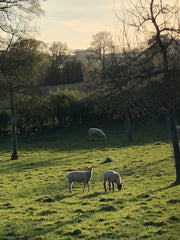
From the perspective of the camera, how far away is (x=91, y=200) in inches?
609

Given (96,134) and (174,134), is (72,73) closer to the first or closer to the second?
(96,134)

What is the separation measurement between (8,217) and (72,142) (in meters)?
30.4

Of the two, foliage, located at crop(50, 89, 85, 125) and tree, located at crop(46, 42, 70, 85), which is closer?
foliage, located at crop(50, 89, 85, 125)

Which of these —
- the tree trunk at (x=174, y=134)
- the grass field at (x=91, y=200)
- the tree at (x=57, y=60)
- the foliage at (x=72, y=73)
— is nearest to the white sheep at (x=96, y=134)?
the grass field at (x=91, y=200)

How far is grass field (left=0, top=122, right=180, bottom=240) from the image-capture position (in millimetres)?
11211

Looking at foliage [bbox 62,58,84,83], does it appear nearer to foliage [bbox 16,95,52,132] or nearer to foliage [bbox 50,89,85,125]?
foliage [bbox 50,89,85,125]

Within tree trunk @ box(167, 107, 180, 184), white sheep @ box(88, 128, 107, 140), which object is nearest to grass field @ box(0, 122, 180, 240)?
tree trunk @ box(167, 107, 180, 184)

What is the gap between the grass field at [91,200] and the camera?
1121cm

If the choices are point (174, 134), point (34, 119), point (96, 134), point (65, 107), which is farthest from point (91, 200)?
point (65, 107)

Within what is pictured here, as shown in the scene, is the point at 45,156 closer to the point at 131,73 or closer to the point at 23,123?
the point at 131,73

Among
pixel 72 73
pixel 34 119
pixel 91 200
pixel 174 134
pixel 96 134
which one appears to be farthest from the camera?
pixel 72 73

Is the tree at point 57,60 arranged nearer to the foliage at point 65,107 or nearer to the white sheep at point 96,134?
the foliage at point 65,107

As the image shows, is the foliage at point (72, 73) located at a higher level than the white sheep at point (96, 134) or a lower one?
higher

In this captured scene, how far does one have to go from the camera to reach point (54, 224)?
12.2 m
